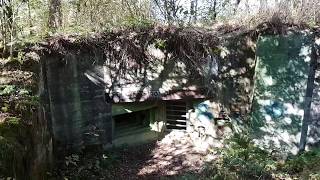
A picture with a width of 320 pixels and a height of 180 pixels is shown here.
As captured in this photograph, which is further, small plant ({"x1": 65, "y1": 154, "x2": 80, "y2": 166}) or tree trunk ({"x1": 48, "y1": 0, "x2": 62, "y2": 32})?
tree trunk ({"x1": 48, "y1": 0, "x2": 62, "y2": 32})

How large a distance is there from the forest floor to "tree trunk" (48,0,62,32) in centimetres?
302

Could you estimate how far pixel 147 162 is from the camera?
25.3ft

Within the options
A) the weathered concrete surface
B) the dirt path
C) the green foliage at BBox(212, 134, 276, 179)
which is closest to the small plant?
the weathered concrete surface

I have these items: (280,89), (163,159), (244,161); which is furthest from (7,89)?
(280,89)

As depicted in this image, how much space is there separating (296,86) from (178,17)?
3.33 meters

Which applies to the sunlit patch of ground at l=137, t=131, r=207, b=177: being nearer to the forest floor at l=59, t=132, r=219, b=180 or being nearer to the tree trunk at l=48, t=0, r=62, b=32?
the forest floor at l=59, t=132, r=219, b=180

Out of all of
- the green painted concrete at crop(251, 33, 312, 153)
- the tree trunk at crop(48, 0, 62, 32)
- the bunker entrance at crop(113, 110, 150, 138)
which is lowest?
the bunker entrance at crop(113, 110, 150, 138)

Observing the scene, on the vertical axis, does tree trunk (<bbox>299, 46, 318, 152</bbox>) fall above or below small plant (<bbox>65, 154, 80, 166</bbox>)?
above

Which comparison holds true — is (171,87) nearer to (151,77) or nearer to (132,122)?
(151,77)

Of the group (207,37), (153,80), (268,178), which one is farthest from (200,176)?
(207,37)

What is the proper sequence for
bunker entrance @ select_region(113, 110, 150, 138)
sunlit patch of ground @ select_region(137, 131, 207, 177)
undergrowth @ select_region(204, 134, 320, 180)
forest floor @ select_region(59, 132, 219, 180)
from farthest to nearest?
bunker entrance @ select_region(113, 110, 150, 138), sunlit patch of ground @ select_region(137, 131, 207, 177), forest floor @ select_region(59, 132, 219, 180), undergrowth @ select_region(204, 134, 320, 180)

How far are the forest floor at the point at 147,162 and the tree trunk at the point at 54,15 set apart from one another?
3.02 m

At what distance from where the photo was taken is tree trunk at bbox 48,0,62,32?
8.30 meters

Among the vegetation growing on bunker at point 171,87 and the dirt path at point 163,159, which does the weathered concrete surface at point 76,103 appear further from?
the dirt path at point 163,159
